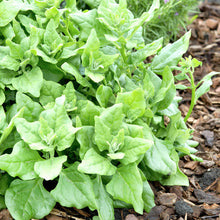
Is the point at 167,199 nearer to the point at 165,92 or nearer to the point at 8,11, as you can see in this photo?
the point at 165,92

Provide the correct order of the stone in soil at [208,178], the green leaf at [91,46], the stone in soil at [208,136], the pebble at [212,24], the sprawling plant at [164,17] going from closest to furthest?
the green leaf at [91,46], the stone in soil at [208,178], the stone in soil at [208,136], the sprawling plant at [164,17], the pebble at [212,24]

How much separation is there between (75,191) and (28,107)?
0.57 m

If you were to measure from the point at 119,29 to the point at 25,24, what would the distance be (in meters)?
0.64

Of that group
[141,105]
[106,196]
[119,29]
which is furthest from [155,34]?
[106,196]

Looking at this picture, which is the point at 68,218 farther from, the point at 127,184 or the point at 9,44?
the point at 9,44

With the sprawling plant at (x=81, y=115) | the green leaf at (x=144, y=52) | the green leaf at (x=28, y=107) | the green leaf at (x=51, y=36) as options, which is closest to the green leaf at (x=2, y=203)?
the sprawling plant at (x=81, y=115)

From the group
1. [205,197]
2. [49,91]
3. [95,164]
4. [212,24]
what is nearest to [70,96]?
[49,91]

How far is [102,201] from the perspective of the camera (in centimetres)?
207

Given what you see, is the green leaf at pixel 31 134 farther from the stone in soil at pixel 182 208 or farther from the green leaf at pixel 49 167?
the stone in soil at pixel 182 208

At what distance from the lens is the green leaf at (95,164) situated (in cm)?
180

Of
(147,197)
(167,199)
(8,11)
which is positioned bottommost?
(167,199)

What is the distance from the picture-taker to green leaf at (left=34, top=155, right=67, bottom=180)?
1.76 m

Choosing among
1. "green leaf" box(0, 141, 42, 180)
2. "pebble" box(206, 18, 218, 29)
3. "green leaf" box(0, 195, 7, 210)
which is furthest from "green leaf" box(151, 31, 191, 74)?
"pebble" box(206, 18, 218, 29)

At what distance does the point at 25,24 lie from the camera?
235cm
